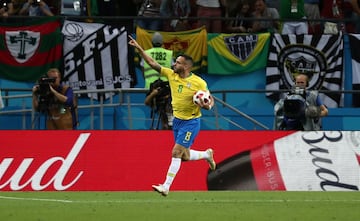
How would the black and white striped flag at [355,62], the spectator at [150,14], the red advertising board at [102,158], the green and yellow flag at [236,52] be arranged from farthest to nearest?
the black and white striped flag at [355,62] → the green and yellow flag at [236,52] → the spectator at [150,14] → the red advertising board at [102,158]

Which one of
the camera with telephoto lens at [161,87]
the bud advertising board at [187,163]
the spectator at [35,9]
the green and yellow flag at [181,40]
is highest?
the spectator at [35,9]

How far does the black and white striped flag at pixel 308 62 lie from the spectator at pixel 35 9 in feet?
16.9

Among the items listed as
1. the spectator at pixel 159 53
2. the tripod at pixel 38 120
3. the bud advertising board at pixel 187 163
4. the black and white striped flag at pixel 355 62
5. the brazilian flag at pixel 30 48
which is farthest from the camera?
the black and white striped flag at pixel 355 62

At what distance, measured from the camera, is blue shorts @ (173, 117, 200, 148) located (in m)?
17.1

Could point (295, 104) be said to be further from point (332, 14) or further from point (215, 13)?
point (332, 14)

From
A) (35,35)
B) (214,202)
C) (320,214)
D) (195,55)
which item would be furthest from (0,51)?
(320,214)

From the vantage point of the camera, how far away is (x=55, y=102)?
813 inches

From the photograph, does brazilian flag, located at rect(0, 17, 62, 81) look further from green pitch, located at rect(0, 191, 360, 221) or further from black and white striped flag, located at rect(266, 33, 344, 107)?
green pitch, located at rect(0, 191, 360, 221)

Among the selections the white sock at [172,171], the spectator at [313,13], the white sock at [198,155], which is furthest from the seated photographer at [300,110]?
the spectator at [313,13]

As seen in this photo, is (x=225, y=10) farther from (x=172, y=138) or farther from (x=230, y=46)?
(x=172, y=138)

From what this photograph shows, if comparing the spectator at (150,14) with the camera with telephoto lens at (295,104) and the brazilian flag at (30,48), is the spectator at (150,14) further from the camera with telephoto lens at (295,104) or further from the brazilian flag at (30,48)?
the camera with telephoto lens at (295,104)

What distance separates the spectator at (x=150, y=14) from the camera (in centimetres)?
2389

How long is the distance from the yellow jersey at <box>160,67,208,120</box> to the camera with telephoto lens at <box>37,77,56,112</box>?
12.3ft

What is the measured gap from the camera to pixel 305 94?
2016 centimetres
